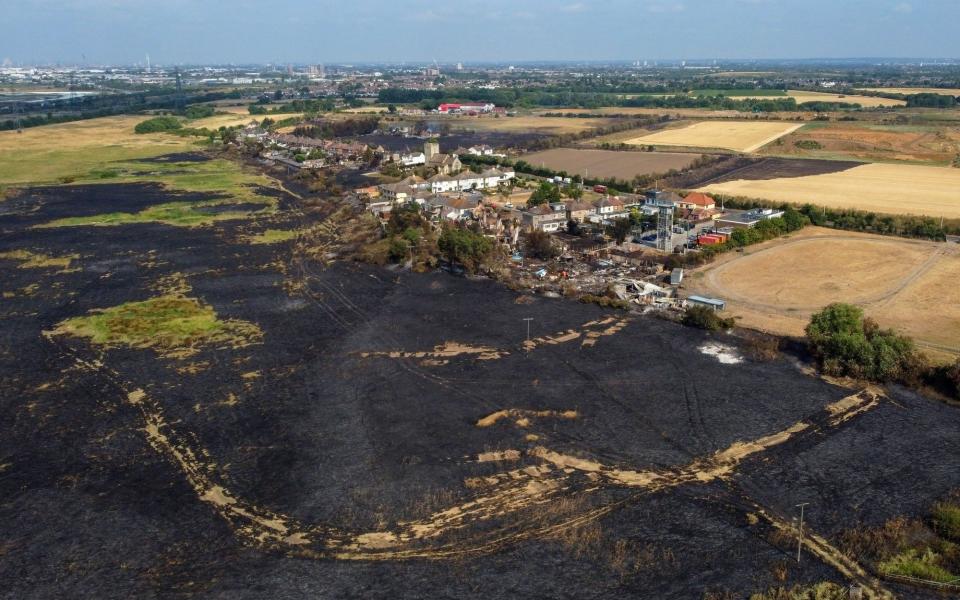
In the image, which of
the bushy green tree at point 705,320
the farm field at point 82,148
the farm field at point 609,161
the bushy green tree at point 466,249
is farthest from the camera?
the farm field at point 82,148

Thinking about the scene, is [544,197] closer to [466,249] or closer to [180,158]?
[466,249]

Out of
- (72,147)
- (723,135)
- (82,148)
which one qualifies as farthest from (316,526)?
(72,147)

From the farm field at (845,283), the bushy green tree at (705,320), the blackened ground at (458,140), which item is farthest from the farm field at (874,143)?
the bushy green tree at (705,320)

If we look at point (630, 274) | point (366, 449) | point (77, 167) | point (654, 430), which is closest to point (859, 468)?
point (654, 430)

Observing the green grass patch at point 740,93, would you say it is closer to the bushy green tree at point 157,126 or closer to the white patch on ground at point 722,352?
the bushy green tree at point 157,126

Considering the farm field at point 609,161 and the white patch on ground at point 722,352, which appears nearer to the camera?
the white patch on ground at point 722,352

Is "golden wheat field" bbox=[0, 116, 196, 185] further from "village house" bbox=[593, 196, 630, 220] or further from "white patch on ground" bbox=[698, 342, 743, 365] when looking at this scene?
"white patch on ground" bbox=[698, 342, 743, 365]

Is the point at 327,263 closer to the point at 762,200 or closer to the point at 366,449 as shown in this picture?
the point at 366,449
